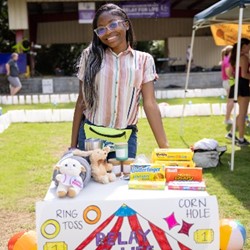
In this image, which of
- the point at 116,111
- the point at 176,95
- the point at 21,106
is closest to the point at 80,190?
the point at 116,111

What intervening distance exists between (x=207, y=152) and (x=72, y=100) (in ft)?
24.2

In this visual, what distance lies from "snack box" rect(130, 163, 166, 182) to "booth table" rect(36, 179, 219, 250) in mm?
160

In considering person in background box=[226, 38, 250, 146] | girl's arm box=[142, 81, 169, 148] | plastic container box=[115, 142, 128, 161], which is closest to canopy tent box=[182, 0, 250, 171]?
person in background box=[226, 38, 250, 146]

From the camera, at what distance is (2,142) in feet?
23.2

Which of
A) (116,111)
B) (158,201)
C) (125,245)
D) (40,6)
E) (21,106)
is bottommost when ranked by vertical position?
(21,106)

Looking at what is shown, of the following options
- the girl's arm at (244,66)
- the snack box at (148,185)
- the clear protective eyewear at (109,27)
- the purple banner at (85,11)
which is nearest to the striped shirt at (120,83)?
the clear protective eyewear at (109,27)

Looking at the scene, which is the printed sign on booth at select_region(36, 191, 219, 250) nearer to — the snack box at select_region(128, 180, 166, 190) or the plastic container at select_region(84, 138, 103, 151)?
the snack box at select_region(128, 180, 166, 190)

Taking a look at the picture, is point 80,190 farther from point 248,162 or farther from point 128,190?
point 248,162

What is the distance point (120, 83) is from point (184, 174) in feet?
2.02

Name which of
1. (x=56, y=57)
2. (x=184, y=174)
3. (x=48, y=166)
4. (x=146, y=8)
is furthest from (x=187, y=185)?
(x=56, y=57)

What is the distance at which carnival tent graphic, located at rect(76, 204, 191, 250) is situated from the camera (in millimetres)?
1885

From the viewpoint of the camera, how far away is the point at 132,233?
6.24ft

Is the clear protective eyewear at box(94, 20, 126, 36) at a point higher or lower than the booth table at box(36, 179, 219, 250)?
higher

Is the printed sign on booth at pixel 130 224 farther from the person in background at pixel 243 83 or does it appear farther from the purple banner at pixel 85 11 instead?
the purple banner at pixel 85 11
